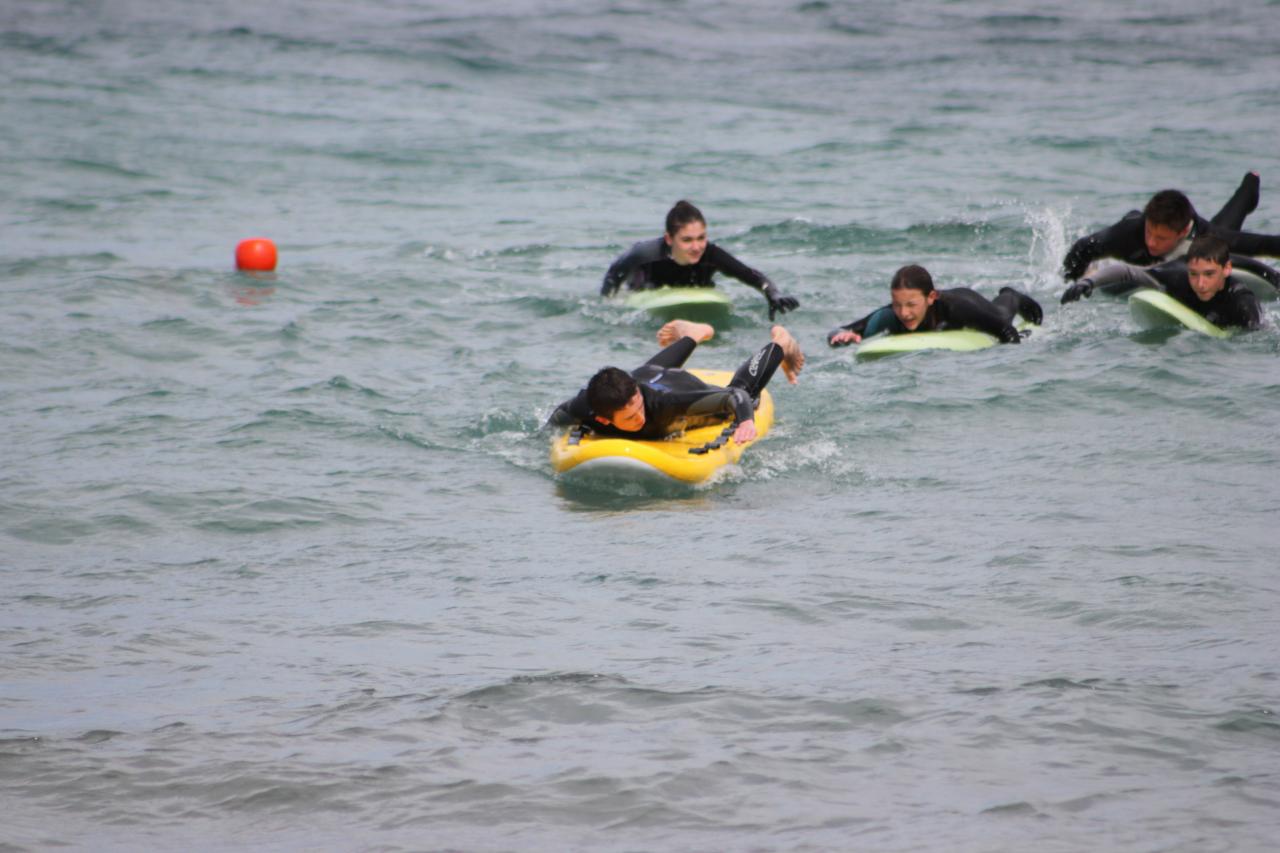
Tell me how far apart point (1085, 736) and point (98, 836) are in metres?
3.24

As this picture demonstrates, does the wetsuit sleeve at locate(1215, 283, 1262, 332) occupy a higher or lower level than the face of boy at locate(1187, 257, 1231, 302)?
lower

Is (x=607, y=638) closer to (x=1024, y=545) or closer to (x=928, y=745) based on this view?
(x=928, y=745)

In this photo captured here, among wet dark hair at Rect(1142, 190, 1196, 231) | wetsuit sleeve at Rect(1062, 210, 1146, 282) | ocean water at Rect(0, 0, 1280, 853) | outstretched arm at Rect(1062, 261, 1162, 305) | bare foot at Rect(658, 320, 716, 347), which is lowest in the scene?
ocean water at Rect(0, 0, 1280, 853)

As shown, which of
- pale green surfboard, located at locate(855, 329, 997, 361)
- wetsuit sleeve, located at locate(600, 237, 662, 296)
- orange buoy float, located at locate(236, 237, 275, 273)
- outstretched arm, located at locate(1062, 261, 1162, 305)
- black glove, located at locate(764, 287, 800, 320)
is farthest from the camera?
orange buoy float, located at locate(236, 237, 275, 273)

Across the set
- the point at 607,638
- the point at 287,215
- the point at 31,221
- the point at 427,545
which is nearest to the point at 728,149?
the point at 287,215

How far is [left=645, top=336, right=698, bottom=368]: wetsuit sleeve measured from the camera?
9.63 meters

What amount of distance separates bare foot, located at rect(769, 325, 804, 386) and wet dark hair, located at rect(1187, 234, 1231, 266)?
10.5 feet

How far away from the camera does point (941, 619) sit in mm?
6703

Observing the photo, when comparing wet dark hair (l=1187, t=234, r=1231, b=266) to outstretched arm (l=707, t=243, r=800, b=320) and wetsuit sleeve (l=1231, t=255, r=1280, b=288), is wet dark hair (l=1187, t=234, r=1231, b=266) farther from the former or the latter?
outstretched arm (l=707, t=243, r=800, b=320)

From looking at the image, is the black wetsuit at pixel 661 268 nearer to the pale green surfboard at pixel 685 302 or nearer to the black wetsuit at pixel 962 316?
the pale green surfboard at pixel 685 302

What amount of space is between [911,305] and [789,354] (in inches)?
73.5

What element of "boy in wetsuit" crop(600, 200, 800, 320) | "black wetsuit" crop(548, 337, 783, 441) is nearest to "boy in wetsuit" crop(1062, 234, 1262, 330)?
"boy in wetsuit" crop(600, 200, 800, 320)

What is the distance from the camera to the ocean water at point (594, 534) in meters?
5.21

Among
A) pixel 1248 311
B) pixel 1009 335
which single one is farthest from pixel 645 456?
pixel 1248 311
